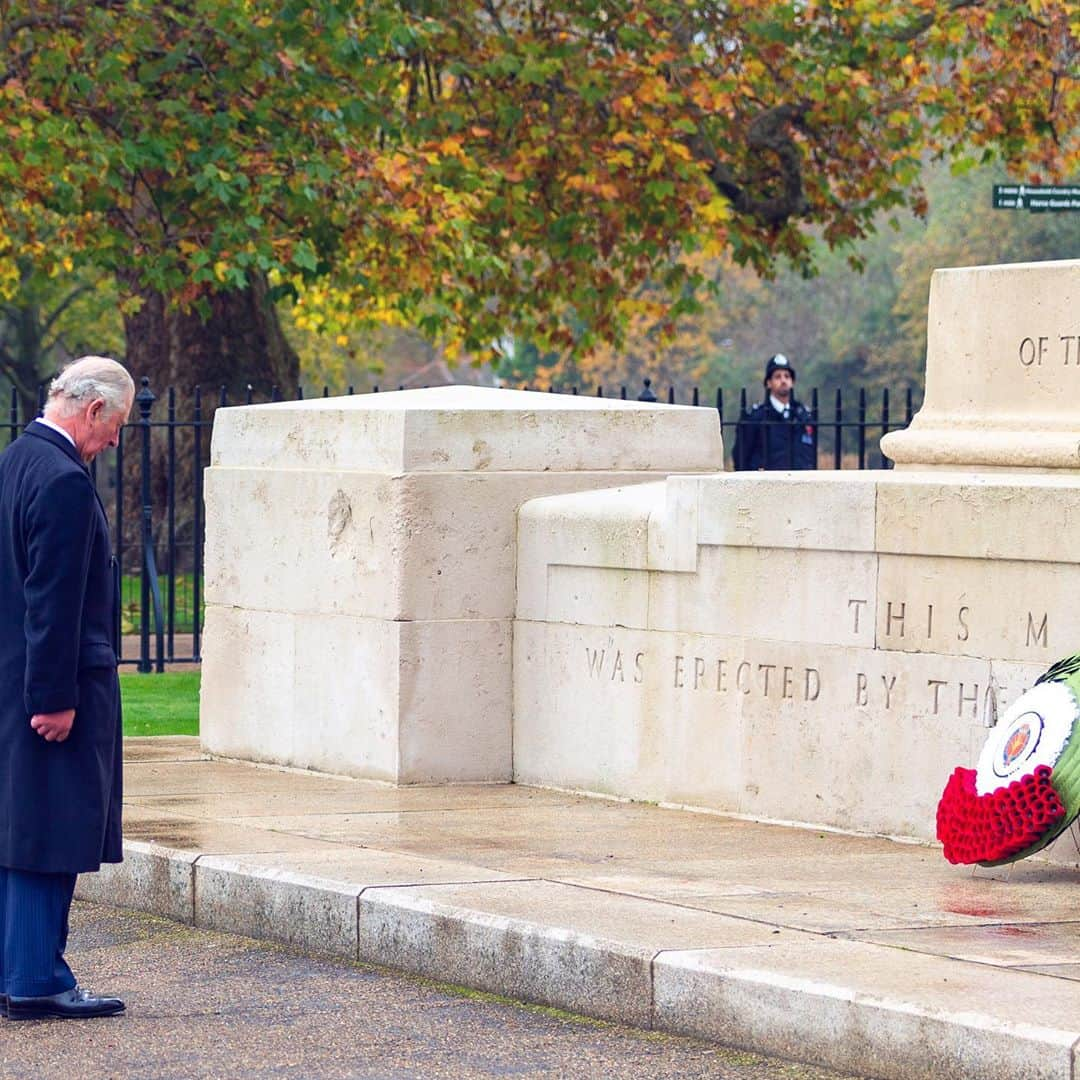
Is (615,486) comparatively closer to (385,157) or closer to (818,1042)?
(818,1042)

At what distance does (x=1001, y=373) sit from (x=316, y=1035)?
396 centimetres

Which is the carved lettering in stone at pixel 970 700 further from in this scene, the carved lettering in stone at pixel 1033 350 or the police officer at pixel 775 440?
the police officer at pixel 775 440

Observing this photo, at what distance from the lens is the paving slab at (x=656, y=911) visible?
16.7 ft

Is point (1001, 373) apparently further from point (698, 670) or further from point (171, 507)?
point (171, 507)

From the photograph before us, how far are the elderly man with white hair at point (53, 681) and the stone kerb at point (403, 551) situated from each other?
130 inches

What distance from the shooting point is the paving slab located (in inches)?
201

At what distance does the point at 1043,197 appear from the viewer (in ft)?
34.4

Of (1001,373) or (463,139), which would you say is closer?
(1001,373)

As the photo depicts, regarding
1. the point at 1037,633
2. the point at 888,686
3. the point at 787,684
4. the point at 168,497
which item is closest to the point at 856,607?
the point at 888,686

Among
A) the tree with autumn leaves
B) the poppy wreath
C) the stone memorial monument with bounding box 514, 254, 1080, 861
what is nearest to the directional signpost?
the stone memorial monument with bounding box 514, 254, 1080, 861

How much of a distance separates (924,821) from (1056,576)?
1.02m

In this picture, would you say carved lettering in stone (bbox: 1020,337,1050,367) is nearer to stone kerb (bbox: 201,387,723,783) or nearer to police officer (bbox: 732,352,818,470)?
stone kerb (bbox: 201,387,723,783)

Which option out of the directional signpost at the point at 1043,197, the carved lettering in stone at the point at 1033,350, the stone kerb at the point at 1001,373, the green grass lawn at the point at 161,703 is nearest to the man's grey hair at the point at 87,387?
the stone kerb at the point at 1001,373

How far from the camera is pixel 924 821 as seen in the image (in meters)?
7.73
